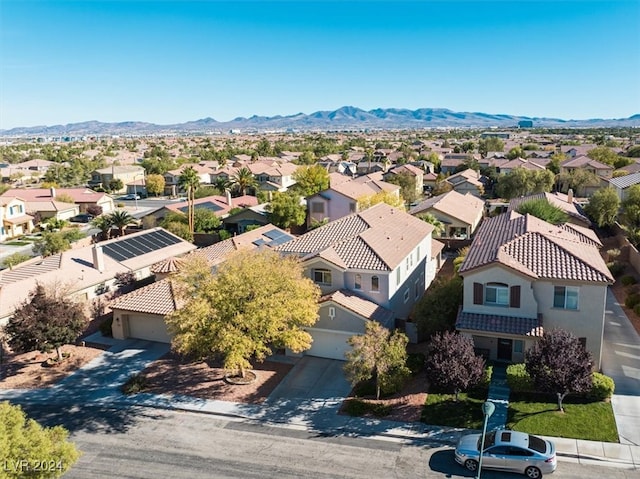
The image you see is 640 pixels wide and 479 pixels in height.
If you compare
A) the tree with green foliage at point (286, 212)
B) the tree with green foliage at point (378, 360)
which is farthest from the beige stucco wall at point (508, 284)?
the tree with green foliage at point (286, 212)

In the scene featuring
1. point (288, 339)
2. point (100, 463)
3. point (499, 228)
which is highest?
point (499, 228)

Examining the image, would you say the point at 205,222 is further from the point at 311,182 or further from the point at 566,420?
the point at 566,420

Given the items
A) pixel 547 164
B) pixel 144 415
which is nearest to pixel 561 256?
pixel 144 415

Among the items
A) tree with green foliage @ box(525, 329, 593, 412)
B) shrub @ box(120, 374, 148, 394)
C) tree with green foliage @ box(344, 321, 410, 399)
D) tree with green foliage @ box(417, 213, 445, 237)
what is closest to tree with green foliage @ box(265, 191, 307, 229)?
tree with green foliage @ box(417, 213, 445, 237)

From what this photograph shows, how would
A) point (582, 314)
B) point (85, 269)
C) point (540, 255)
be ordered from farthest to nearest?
point (85, 269) → point (540, 255) → point (582, 314)

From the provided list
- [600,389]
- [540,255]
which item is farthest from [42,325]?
[600,389]

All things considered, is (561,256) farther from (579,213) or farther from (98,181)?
(98,181)
